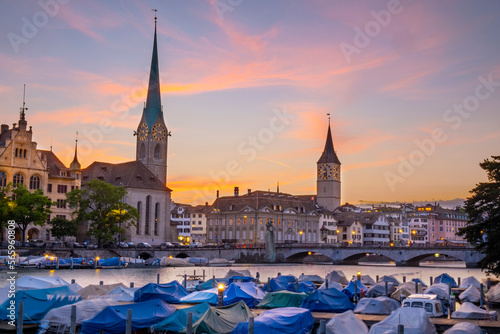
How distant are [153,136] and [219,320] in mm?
121122

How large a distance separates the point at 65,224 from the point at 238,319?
240ft

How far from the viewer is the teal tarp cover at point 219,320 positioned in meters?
28.5

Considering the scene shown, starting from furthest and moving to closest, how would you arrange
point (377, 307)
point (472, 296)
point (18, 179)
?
point (18, 179) → point (472, 296) → point (377, 307)

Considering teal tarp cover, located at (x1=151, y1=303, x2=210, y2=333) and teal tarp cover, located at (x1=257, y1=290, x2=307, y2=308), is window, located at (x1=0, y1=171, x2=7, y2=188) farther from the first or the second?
teal tarp cover, located at (x1=151, y1=303, x2=210, y2=333)

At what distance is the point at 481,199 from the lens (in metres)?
53.9

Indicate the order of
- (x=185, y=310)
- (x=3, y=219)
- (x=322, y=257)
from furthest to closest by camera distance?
(x=322, y=257), (x=3, y=219), (x=185, y=310)

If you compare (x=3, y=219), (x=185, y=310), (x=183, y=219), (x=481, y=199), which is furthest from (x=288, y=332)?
(x=183, y=219)

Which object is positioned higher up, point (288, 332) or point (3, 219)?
point (3, 219)

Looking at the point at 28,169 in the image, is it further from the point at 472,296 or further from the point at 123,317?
the point at 123,317

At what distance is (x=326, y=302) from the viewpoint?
37.1 metres

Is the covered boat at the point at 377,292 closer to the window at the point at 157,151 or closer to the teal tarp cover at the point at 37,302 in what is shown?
the teal tarp cover at the point at 37,302

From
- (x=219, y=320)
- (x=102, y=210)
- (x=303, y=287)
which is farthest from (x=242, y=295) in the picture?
(x=102, y=210)

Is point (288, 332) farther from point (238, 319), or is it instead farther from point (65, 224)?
point (65, 224)

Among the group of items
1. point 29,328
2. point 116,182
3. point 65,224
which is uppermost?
point 116,182
